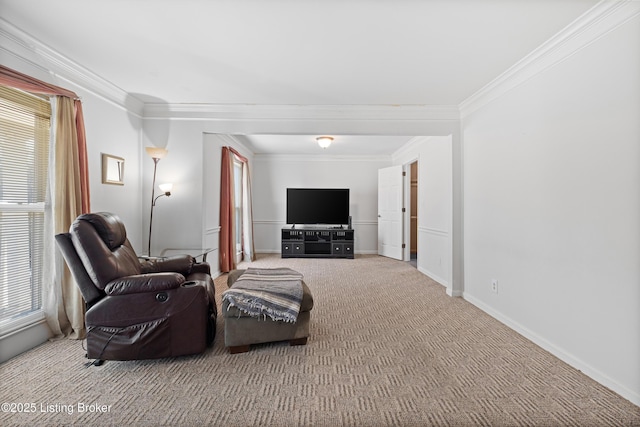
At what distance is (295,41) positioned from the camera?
2.45m

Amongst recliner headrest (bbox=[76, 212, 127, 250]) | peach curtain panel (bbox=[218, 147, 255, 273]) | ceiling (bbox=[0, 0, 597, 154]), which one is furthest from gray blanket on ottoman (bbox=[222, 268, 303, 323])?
peach curtain panel (bbox=[218, 147, 255, 273])

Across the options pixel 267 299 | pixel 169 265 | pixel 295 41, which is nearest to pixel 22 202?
pixel 169 265

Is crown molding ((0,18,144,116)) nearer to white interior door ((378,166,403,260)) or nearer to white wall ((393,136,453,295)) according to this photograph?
A: white wall ((393,136,453,295))

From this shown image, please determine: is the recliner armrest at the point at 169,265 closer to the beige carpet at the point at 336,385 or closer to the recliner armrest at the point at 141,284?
the recliner armrest at the point at 141,284

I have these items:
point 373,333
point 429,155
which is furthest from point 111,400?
point 429,155

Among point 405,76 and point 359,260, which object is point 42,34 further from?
point 359,260

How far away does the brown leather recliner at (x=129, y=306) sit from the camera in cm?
212

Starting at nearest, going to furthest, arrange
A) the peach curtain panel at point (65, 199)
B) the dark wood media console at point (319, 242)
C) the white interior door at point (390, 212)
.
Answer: the peach curtain panel at point (65, 199), the white interior door at point (390, 212), the dark wood media console at point (319, 242)

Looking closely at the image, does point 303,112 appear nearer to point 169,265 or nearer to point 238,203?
point 169,265

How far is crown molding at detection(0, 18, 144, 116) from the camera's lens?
2.31 metres

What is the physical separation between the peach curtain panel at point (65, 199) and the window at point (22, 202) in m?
0.10

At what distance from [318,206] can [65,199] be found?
503cm

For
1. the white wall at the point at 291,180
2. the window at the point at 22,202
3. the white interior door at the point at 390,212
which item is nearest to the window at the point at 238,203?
the white wall at the point at 291,180

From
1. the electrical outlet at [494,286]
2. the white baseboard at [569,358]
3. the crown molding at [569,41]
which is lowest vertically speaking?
the white baseboard at [569,358]
